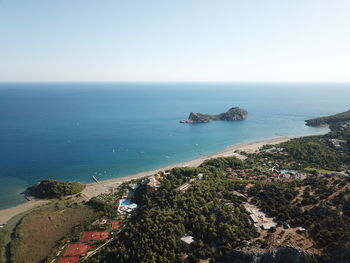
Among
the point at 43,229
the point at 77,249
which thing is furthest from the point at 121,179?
the point at 77,249

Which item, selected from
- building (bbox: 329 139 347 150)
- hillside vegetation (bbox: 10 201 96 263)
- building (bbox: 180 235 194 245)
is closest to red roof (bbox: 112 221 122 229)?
hillside vegetation (bbox: 10 201 96 263)

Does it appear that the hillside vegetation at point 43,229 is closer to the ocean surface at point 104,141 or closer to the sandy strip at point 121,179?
the sandy strip at point 121,179

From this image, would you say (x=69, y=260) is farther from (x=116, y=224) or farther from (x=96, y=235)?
(x=116, y=224)

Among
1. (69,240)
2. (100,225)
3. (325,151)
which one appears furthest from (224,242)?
(325,151)

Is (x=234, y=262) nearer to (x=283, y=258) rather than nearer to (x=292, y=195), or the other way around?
(x=283, y=258)

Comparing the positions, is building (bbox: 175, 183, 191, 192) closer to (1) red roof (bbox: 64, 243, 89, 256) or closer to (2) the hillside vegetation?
(2) the hillside vegetation

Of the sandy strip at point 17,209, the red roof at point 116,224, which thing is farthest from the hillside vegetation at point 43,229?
the red roof at point 116,224
